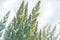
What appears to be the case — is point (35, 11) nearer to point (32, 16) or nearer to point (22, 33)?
point (32, 16)

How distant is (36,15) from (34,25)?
0.82 metres

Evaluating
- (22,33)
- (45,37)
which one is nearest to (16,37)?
(22,33)

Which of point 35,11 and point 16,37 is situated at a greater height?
point 35,11

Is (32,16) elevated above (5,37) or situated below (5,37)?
above

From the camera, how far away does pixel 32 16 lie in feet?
74.5

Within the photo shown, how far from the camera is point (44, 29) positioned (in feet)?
82.2

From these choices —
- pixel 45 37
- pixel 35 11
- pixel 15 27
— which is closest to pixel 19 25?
pixel 15 27

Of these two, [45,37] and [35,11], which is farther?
[45,37]

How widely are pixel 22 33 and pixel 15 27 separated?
2.47ft

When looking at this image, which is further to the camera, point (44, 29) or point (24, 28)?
point (44, 29)

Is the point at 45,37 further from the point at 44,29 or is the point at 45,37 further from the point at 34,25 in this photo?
the point at 34,25

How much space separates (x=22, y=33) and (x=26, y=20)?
1.14 meters

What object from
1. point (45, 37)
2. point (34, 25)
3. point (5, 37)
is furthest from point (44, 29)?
point (5, 37)

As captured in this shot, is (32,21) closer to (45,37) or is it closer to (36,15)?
(36,15)
